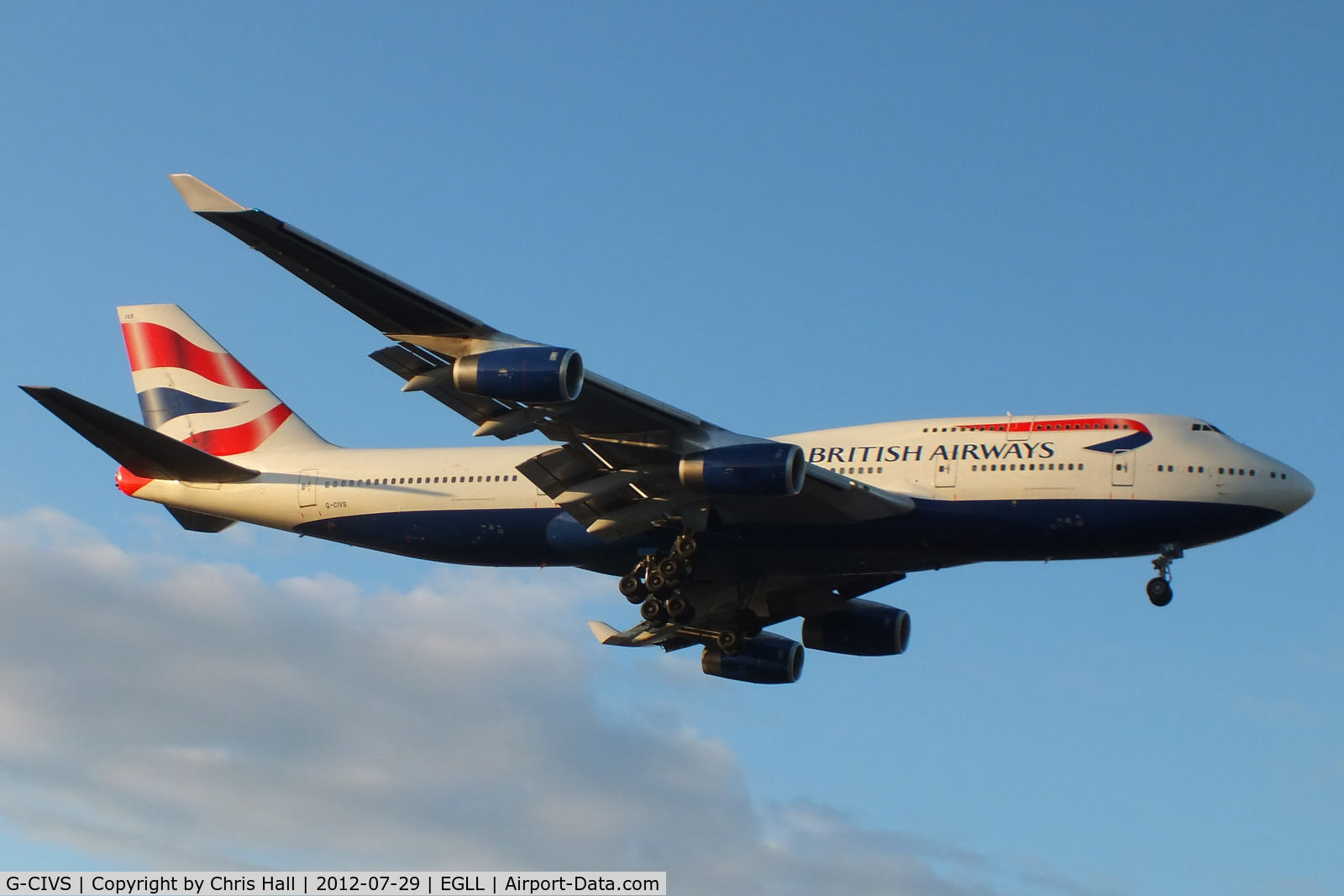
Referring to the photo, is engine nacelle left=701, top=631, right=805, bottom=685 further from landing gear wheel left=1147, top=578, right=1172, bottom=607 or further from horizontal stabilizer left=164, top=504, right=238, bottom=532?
horizontal stabilizer left=164, top=504, right=238, bottom=532

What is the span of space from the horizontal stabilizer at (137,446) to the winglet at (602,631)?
10.2 metres

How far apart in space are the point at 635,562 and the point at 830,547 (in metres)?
5.27

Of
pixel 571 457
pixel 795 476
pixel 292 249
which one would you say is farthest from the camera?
pixel 571 457

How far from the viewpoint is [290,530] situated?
42969mm

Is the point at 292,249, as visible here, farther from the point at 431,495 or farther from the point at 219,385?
the point at 219,385

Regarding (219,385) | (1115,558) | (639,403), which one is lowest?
(1115,558)

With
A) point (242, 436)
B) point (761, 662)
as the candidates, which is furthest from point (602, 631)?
point (242, 436)

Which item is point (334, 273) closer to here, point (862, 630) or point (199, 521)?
point (199, 521)

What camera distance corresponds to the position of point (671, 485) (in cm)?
3709

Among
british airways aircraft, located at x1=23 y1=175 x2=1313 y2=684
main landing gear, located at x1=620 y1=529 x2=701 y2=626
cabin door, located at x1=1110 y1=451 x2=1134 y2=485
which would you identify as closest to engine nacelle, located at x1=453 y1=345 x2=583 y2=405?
british airways aircraft, located at x1=23 y1=175 x2=1313 y2=684

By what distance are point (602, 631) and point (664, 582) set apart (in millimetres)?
6596

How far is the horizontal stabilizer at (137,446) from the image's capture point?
36.1 meters

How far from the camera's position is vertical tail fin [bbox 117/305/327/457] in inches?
1773

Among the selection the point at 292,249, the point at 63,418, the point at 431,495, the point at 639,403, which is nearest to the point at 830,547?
the point at 639,403
